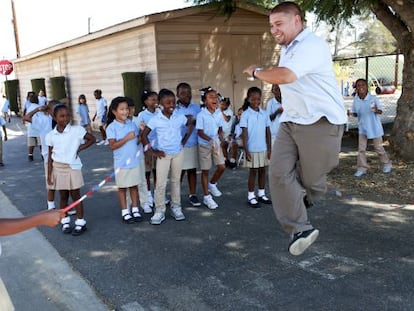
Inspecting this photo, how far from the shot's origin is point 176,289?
3867mm

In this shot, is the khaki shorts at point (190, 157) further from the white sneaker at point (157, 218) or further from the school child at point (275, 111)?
the school child at point (275, 111)

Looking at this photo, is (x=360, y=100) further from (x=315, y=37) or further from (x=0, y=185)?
(x=0, y=185)

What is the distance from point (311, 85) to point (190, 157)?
315cm

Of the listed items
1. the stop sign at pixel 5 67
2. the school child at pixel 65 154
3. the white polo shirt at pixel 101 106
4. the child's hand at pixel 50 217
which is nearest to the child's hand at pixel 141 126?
the school child at pixel 65 154

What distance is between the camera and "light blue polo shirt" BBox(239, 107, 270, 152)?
6039 millimetres

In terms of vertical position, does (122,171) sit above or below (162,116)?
below

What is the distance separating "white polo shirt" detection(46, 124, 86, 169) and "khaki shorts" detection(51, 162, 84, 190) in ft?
0.22

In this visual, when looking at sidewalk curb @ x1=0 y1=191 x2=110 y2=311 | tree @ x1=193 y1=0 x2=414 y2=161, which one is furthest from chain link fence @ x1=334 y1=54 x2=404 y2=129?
sidewalk curb @ x1=0 y1=191 x2=110 y2=311

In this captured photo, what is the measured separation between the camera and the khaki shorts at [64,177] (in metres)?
5.40

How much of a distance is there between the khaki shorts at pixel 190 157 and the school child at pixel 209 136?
2.5 inches

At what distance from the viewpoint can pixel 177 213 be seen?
5766mm

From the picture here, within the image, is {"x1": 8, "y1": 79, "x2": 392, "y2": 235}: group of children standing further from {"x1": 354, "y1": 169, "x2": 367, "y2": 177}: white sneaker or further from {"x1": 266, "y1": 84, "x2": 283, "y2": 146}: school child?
{"x1": 354, "y1": 169, "x2": 367, "y2": 177}: white sneaker

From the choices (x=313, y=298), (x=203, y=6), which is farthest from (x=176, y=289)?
(x=203, y=6)

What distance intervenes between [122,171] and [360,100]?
13.9 feet
